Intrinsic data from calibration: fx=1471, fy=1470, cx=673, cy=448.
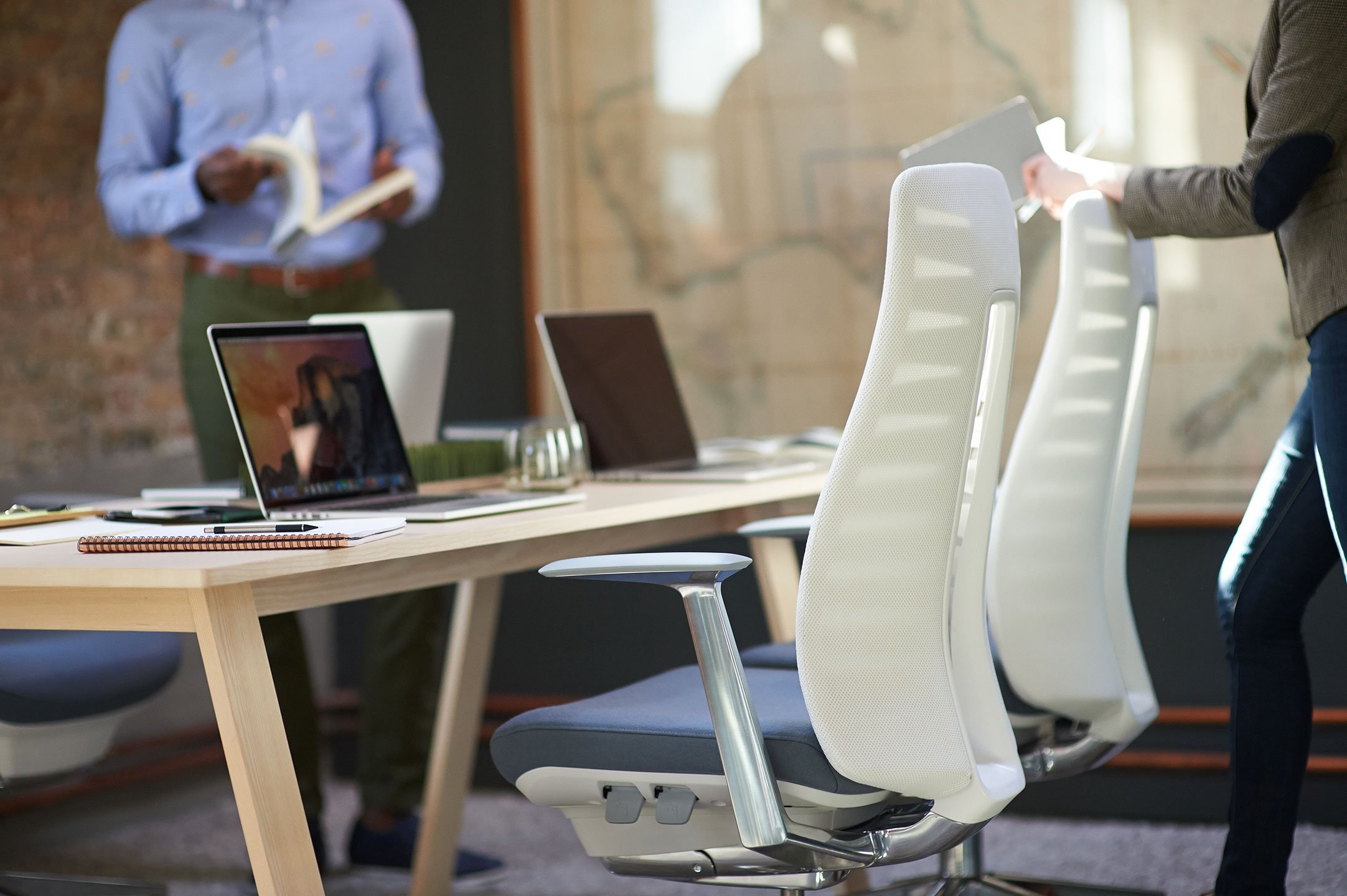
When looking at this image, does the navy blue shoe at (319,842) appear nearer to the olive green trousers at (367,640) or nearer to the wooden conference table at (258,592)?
the olive green trousers at (367,640)

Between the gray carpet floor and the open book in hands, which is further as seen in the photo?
the gray carpet floor

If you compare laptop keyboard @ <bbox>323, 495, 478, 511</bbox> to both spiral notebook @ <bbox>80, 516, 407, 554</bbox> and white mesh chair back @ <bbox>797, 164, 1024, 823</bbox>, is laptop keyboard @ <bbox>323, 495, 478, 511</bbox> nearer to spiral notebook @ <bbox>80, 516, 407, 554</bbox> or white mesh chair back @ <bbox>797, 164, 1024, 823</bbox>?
spiral notebook @ <bbox>80, 516, 407, 554</bbox>

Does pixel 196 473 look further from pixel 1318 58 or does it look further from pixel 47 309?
pixel 1318 58

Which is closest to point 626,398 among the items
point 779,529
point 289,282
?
point 779,529

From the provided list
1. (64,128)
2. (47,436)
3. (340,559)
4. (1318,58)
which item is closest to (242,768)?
(340,559)

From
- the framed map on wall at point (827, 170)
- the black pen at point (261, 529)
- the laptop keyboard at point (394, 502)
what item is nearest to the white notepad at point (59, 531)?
the black pen at point (261, 529)

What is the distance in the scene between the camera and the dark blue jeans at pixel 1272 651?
6.63ft

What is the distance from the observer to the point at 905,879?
251cm

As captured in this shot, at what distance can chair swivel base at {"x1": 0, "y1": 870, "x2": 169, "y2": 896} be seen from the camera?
2.55 m

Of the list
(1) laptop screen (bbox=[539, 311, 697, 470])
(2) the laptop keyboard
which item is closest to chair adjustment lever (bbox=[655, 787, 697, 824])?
(2) the laptop keyboard

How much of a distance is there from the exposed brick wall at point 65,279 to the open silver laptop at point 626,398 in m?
1.38

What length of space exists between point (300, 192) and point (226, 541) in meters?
1.23

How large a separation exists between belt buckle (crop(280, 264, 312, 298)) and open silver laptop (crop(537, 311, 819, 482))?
71 centimetres

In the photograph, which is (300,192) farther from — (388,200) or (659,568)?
(659,568)
